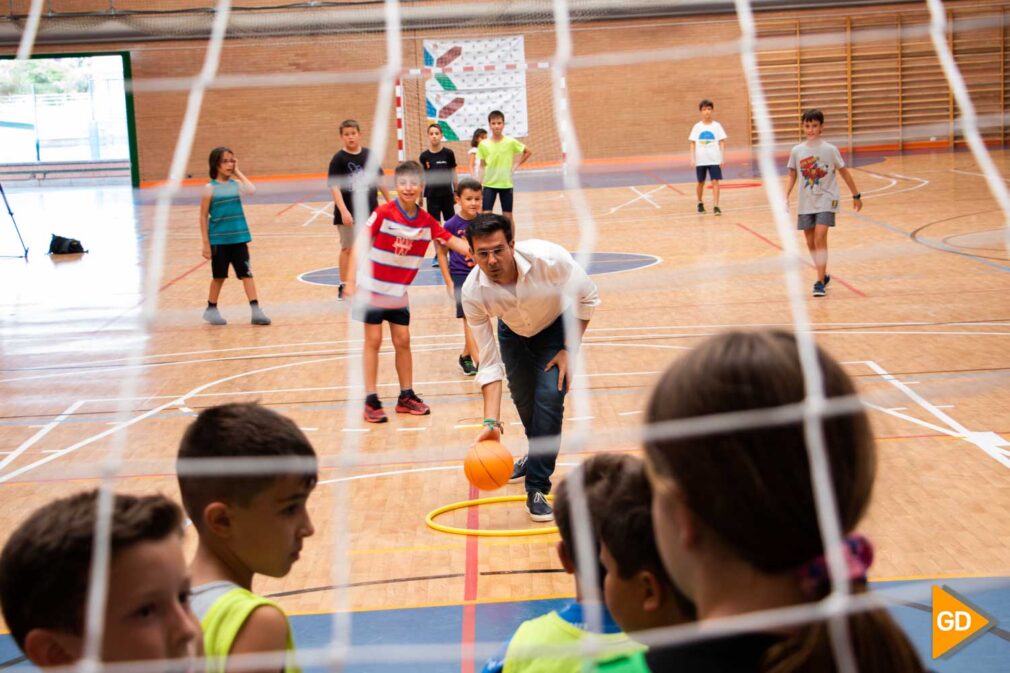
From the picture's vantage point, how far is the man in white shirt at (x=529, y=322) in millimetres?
4039

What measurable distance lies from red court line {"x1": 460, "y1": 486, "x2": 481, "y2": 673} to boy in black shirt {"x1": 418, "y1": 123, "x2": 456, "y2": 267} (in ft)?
16.9

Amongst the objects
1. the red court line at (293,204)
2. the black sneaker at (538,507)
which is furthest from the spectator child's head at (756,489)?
the red court line at (293,204)

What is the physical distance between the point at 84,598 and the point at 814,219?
753 cm

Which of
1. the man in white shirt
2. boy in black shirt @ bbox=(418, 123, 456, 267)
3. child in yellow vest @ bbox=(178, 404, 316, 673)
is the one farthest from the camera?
boy in black shirt @ bbox=(418, 123, 456, 267)

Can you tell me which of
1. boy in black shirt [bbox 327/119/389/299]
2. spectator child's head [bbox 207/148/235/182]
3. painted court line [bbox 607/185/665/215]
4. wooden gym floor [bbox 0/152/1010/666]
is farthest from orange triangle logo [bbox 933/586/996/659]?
painted court line [bbox 607/185/665/215]

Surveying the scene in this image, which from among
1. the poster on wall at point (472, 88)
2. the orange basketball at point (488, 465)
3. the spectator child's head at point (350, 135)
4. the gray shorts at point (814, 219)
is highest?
the poster on wall at point (472, 88)

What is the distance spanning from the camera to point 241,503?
161 centimetres

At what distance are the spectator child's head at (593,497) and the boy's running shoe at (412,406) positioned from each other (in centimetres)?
406

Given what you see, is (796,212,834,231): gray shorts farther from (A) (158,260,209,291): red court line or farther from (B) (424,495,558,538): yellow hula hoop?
(A) (158,260,209,291): red court line

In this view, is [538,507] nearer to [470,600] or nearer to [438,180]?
[470,600]

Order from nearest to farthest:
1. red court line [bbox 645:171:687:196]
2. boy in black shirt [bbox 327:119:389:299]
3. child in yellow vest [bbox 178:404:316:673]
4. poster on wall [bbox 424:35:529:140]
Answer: child in yellow vest [bbox 178:404:316:673] < boy in black shirt [bbox 327:119:389:299] < red court line [bbox 645:171:687:196] < poster on wall [bbox 424:35:529:140]

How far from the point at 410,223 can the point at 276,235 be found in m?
8.77

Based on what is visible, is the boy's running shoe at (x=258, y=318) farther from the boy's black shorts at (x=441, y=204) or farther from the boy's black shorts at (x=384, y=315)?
the boy's black shorts at (x=384, y=315)

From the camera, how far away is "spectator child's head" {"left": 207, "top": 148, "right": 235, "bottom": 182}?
7.57 metres
